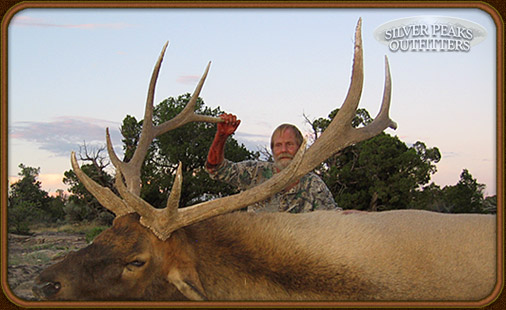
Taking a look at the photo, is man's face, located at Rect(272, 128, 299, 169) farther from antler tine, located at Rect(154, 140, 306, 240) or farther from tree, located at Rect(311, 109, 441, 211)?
tree, located at Rect(311, 109, 441, 211)

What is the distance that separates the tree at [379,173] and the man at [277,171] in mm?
18402

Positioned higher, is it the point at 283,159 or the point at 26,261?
the point at 283,159

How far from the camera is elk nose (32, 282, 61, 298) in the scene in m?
3.14

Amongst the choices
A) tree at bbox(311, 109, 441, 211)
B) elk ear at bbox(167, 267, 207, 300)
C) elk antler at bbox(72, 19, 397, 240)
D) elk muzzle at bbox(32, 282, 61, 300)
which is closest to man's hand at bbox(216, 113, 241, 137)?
elk antler at bbox(72, 19, 397, 240)

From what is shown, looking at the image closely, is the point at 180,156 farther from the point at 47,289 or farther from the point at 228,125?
the point at 47,289

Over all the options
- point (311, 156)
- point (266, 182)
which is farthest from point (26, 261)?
point (311, 156)

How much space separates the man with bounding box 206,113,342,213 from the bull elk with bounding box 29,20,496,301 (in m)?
1.87

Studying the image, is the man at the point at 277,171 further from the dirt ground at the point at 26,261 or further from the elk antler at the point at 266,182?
the dirt ground at the point at 26,261

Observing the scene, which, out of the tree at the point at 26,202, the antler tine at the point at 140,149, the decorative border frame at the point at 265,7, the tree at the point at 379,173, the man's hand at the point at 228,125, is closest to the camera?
the decorative border frame at the point at 265,7

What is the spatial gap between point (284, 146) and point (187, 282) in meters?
2.81

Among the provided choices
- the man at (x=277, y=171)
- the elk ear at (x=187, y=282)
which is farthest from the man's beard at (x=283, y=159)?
the elk ear at (x=187, y=282)

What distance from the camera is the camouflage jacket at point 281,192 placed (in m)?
5.46

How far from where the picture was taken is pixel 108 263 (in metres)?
3.20

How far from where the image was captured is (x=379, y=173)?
82.3ft
